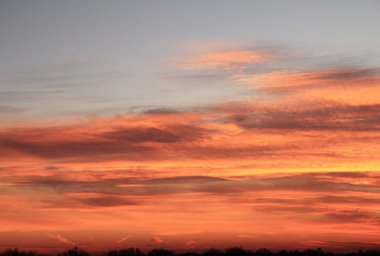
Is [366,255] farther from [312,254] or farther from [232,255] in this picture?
[232,255]

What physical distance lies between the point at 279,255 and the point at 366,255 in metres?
11.6

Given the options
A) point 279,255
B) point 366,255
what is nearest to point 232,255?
point 279,255

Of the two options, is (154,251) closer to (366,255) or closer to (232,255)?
(232,255)

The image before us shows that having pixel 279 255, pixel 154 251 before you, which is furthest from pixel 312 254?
pixel 154 251

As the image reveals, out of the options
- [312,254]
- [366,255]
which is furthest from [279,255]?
[366,255]

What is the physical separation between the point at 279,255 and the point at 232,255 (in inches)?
246

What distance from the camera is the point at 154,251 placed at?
266 feet

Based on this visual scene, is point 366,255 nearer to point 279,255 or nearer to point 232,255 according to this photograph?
point 279,255

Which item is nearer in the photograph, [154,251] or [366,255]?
[366,255]

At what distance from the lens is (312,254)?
7812 centimetres

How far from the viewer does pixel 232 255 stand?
268 feet

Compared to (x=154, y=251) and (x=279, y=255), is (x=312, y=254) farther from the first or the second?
(x=154, y=251)

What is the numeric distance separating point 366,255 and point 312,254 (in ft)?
21.4

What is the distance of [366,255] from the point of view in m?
75.9
